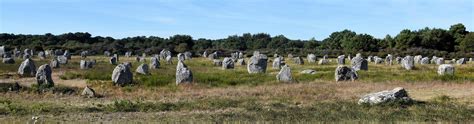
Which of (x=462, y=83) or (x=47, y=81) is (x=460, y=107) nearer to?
(x=462, y=83)

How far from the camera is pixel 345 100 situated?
22797 millimetres

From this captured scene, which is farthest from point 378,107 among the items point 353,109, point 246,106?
point 246,106

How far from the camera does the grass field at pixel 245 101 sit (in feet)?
57.6

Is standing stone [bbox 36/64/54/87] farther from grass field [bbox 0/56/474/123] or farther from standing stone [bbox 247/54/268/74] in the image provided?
standing stone [bbox 247/54/268/74]

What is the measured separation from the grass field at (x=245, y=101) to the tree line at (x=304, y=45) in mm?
60127

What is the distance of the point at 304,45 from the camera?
5463 inches

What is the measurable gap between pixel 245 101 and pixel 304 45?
4612 inches

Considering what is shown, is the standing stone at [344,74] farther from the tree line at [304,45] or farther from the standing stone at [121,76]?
the tree line at [304,45]

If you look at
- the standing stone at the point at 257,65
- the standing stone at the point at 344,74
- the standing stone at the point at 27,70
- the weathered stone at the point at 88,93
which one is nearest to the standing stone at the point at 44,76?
the weathered stone at the point at 88,93

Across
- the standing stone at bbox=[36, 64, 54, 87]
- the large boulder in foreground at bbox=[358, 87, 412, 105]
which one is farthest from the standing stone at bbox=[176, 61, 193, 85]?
the large boulder in foreground at bbox=[358, 87, 412, 105]

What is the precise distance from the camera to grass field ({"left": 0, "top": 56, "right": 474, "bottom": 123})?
57.6 ft

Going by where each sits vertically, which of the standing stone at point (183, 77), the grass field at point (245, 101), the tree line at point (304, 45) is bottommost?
the grass field at point (245, 101)

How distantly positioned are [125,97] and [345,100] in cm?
837

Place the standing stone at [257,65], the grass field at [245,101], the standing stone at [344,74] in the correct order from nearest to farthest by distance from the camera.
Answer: the grass field at [245,101], the standing stone at [344,74], the standing stone at [257,65]
